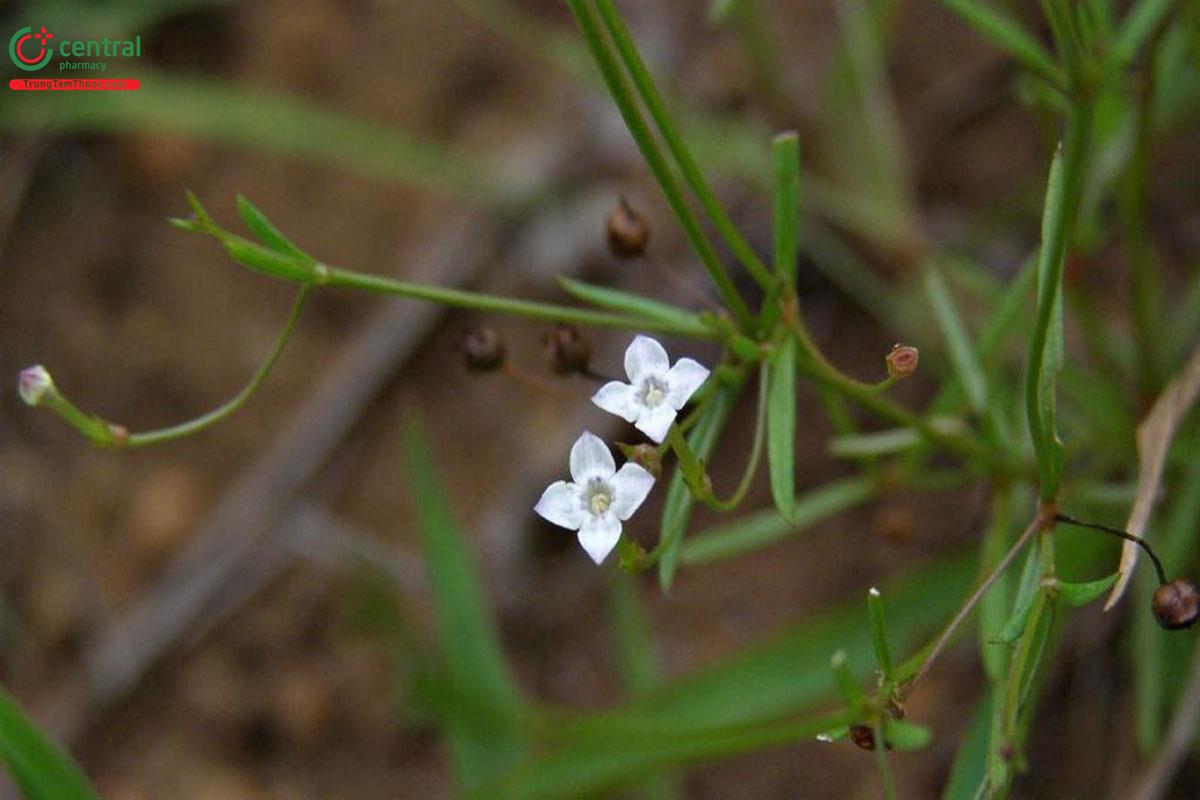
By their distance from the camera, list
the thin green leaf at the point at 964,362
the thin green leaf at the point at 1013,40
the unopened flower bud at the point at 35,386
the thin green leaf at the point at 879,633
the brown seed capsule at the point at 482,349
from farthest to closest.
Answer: the thin green leaf at the point at 964,362 < the brown seed capsule at the point at 482,349 < the thin green leaf at the point at 1013,40 < the unopened flower bud at the point at 35,386 < the thin green leaf at the point at 879,633

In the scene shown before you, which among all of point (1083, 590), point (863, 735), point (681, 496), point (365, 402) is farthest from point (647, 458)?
point (365, 402)

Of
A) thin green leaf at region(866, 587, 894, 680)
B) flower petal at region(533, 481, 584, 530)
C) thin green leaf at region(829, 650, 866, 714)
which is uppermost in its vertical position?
flower petal at region(533, 481, 584, 530)

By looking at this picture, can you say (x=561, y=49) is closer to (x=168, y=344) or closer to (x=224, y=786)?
(x=168, y=344)

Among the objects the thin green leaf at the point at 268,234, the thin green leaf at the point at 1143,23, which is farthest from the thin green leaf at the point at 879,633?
the thin green leaf at the point at 1143,23

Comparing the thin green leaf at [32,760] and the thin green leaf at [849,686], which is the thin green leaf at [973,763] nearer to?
the thin green leaf at [849,686]

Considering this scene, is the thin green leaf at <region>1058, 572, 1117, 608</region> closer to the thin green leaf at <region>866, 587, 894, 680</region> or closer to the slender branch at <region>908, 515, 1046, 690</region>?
the slender branch at <region>908, 515, 1046, 690</region>

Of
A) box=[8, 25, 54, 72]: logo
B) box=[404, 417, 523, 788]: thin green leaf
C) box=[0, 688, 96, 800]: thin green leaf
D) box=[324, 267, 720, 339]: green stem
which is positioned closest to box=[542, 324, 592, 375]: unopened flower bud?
box=[324, 267, 720, 339]: green stem
